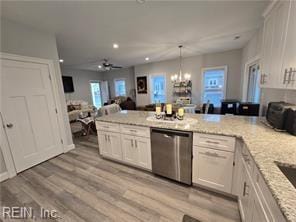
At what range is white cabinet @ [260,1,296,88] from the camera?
129 centimetres

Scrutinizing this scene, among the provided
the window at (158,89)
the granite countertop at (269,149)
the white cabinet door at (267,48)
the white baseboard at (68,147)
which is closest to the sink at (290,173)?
the granite countertop at (269,149)

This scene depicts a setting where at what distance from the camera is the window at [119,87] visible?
8788 millimetres

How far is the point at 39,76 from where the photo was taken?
2766 millimetres

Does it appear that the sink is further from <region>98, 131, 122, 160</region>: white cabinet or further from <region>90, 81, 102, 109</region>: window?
<region>90, 81, 102, 109</region>: window

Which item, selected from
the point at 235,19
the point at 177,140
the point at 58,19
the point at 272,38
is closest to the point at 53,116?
the point at 58,19

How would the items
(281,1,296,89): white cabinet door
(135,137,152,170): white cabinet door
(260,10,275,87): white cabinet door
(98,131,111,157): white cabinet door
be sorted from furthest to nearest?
1. (98,131,111,157): white cabinet door
2. (135,137,152,170): white cabinet door
3. (260,10,275,87): white cabinet door
4. (281,1,296,89): white cabinet door

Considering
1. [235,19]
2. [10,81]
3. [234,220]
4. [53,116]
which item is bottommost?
[234,220]

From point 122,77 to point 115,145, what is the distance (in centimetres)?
668

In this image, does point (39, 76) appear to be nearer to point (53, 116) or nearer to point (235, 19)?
point (53, 116)

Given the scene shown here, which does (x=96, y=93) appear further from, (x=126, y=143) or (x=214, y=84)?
(x=126, y=143)

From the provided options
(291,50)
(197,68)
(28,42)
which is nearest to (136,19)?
(28,42)

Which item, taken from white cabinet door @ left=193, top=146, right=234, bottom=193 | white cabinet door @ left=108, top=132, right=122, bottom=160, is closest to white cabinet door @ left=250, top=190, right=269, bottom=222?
white cabinet door @ left=193, top=146, right=234, bottom=193

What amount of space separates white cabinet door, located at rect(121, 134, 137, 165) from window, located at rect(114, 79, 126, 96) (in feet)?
22.0

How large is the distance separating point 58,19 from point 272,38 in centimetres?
335
